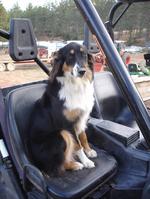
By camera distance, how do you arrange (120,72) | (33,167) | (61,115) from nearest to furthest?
(120,72)
(33,167)
(61,115)

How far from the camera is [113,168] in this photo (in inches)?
59.7

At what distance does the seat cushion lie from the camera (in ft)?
4.38

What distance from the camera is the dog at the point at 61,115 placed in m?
1.59

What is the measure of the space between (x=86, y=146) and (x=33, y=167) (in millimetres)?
438

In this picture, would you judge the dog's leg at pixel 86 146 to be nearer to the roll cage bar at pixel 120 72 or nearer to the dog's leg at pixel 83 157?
the dog's leg at pixel 83 157

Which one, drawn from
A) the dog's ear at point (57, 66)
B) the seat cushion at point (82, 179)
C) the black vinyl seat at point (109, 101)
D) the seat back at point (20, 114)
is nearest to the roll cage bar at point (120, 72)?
the seat cushion at point (82, 179)

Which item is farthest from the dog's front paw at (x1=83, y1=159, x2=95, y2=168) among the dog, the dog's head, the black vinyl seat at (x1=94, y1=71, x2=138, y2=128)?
the black vinyl seat at (x1=94, y1=71, x2=138, y2=128)

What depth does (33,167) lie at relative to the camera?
1420mm

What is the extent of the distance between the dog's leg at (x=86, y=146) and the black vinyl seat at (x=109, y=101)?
43 cm

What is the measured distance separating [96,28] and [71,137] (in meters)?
0.73

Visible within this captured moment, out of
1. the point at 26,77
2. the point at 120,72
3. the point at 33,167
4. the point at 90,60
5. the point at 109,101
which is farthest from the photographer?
the point at 26,77

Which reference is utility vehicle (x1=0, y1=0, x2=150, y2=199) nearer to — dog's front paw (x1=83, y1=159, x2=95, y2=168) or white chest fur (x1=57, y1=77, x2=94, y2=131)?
dog's front paw (x1=83, y1=159, x2=95, y2=168)

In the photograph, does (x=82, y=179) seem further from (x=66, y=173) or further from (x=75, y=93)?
(x=75, y=93)

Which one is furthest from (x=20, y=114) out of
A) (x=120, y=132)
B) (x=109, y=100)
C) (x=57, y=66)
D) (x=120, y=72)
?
(x=109, y=100)
